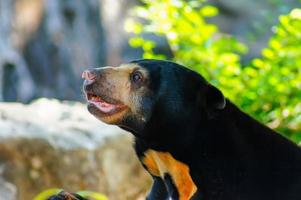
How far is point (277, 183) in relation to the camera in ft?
10.6

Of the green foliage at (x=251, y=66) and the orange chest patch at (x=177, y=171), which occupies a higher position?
the orange chest patch at (x=177, y=171)

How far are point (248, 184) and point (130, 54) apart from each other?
833 cm

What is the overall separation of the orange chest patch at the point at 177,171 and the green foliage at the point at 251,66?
1.71 m

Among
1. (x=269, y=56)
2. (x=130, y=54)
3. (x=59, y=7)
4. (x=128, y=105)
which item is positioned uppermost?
(x=128, y=105)

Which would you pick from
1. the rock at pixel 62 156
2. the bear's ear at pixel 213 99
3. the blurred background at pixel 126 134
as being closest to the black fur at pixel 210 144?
the bear's ear at pixel 213 99

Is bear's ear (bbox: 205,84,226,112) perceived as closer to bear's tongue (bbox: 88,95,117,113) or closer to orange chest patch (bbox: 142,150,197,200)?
orange chest patch (bbox: 142,150,197,200)

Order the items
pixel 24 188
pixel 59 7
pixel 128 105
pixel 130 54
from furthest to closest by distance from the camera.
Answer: pixel 130 54
pixel 59 7
pixel 24 188
pixel 128 105

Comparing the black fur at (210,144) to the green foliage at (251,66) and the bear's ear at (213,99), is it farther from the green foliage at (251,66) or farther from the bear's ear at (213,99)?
the green foliage at (251,66)

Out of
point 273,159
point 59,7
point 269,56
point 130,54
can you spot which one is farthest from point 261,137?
point 130,54

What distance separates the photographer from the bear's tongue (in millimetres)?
3113

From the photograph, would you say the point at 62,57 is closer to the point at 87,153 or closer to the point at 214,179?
the point at 87,153

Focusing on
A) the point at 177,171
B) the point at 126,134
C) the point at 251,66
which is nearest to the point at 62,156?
the point at 126,134

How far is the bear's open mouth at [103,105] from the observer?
3111 millimetres

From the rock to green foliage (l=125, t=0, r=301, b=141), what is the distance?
0.66 metres
